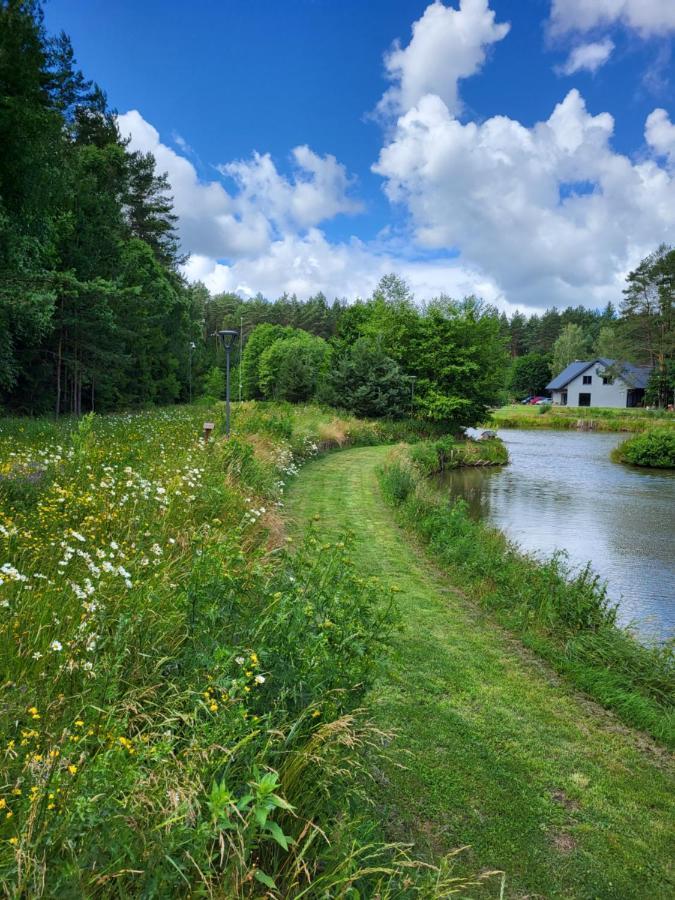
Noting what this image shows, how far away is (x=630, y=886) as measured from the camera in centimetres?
264

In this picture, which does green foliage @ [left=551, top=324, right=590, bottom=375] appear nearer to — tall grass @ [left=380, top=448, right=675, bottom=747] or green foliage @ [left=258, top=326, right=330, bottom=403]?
green foliage @ [left=258, top=326, right=330, bottom=403]

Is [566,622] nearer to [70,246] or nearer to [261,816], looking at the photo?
[261,816]

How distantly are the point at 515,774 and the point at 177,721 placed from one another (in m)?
2.25

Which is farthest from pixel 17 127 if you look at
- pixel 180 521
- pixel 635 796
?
pixel 635 796

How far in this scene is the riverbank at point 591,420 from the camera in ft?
123

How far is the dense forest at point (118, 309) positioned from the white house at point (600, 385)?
505 cm

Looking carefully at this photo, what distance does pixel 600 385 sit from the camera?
54031 millimetres

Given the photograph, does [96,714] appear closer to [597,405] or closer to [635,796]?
[635,796]

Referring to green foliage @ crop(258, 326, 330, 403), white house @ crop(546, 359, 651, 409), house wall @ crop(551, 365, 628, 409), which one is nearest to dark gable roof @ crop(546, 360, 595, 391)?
white house @ crop(546, 359, 651, 409)

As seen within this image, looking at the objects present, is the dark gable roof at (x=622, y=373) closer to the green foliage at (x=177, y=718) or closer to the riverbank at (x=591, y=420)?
the riverbank at (x=591, y=420)

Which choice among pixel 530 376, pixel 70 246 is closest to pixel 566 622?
pixel 70 246

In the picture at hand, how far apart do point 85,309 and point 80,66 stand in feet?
29.9

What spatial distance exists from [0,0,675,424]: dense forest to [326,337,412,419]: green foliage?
0.22 ft

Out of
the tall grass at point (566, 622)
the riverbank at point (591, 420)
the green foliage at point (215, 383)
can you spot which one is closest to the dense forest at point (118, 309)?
the green foliage at point (215, 383)
